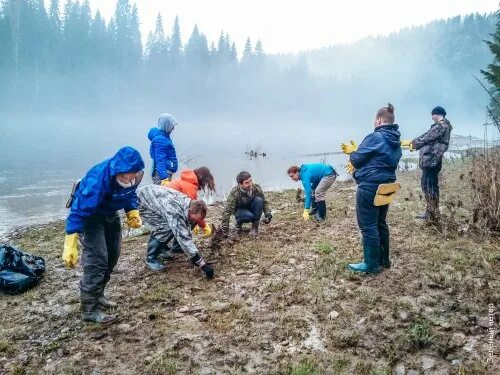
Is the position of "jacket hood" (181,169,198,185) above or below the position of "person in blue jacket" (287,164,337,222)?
above

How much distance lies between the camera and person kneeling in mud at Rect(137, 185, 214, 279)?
480cm

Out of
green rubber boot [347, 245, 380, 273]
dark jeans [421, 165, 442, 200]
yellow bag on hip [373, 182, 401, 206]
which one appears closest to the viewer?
yellow bag on hip [373, 182, 401, 206]

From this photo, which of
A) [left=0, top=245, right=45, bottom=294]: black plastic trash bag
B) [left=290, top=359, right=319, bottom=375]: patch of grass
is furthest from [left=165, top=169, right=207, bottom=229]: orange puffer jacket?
[left=290, top=359, right=319, bottom=375]: patch of grass

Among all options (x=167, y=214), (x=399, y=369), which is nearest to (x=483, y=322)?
(x=399, y=369)

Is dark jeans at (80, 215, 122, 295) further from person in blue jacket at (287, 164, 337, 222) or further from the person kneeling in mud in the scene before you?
person in blue jacket at (287, 164, 337, 222)

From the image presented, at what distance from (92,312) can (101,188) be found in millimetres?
1424

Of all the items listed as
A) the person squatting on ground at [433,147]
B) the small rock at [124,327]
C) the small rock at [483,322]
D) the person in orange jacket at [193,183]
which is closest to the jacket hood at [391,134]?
the small rock at [483,322]

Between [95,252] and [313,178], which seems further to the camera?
[313,178]

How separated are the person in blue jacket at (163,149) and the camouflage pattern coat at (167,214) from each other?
1.42 meters

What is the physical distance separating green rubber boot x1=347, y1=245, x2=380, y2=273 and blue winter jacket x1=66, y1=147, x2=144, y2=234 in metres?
2.92

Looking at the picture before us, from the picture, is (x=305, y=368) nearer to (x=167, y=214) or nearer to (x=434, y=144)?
(x=167, y=214)

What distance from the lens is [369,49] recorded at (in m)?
154

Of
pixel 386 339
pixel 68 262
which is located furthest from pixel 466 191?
pixel 68 262

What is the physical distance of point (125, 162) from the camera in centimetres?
362
